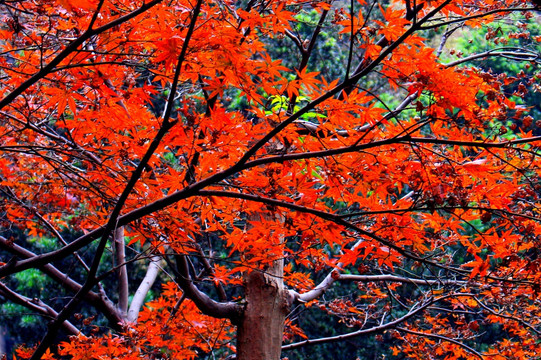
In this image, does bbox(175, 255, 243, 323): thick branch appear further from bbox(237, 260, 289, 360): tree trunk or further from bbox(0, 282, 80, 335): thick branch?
bbox(0, 282, 80, 335): thick branch

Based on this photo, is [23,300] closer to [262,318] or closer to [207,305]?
[207,305]

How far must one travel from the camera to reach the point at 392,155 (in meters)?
2.03

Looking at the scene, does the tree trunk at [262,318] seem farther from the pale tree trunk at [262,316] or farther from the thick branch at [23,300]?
the thick branch at [23,300]

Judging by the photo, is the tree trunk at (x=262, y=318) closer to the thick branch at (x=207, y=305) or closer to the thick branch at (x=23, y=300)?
the thick branch at (x=207, y=305)

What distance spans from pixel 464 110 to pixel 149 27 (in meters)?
1.19

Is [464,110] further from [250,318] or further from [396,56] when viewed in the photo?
[250,318]

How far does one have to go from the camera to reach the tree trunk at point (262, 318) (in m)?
3.07

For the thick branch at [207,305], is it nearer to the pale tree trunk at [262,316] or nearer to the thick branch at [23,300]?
the pale tree trunk at [262,316]

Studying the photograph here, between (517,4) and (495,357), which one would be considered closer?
(517,4)

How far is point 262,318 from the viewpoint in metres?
3.10

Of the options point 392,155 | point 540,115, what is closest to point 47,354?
point 392,155

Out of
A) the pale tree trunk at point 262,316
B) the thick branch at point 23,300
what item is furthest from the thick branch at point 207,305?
the thick branch at point 23,300

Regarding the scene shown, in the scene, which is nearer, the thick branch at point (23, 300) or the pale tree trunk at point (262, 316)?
the thick branch at point (23, 300)

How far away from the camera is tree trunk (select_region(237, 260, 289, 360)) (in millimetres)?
3070
